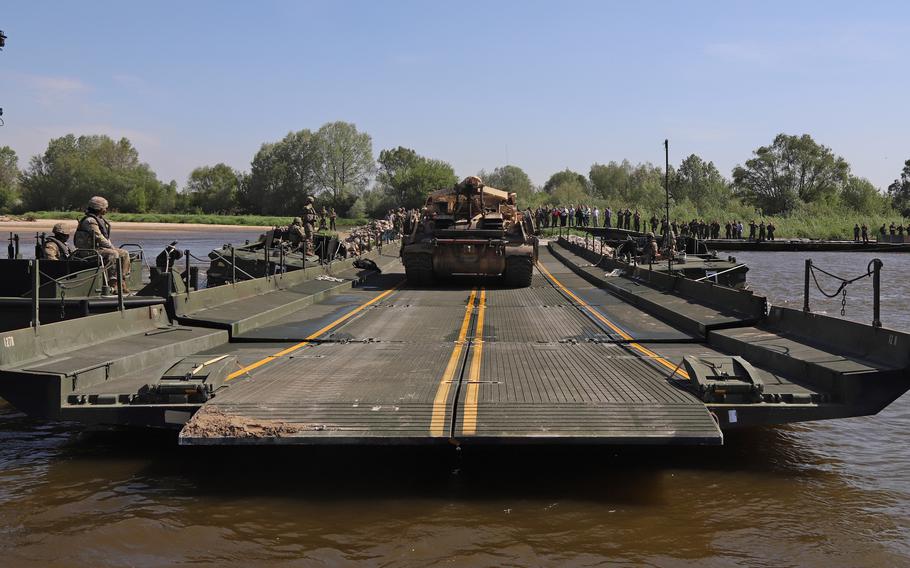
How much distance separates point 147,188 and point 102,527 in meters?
130

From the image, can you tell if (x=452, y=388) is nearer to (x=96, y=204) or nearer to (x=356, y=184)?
(x=96, y=204)

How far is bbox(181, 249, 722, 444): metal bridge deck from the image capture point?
7.20 metres

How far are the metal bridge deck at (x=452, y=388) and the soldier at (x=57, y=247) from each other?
4.47 m

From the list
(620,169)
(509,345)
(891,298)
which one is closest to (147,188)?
(620,169)

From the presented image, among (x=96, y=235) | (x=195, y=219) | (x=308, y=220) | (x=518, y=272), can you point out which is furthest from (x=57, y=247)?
(x=195, y=219)

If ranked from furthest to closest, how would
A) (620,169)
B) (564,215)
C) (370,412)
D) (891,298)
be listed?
1. (620,169)
2. (564,215)
3. (891,298)
4. (370,412)

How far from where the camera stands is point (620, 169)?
150m

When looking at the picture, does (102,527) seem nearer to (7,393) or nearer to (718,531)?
(7,393)

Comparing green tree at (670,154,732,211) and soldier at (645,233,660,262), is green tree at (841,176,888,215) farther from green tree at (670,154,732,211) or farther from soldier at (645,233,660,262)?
soldier at (645,233,660,262)

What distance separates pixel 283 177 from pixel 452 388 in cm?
11912

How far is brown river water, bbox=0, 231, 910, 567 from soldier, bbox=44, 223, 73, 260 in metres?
6.07

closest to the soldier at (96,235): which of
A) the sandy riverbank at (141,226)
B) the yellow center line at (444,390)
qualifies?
the yellow center line at (444,390)

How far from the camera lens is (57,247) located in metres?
15.3

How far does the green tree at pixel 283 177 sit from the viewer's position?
124m
